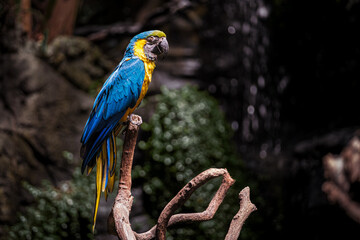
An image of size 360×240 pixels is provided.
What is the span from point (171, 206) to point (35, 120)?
5.25 feet

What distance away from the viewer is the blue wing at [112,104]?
1.13 meters

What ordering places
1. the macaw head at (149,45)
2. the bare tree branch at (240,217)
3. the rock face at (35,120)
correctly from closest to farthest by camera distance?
the bare tree branch at (240,217), the macaw head at (149,45), the rock face at (35,120)

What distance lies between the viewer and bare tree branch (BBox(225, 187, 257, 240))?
1.05 meters

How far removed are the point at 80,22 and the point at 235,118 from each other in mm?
1555

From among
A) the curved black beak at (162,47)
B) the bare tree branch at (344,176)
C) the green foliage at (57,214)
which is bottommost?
the green foliage at (57,214)

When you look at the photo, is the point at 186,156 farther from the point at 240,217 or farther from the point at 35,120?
the point at 240,217

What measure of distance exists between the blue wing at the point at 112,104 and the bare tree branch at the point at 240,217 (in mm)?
418

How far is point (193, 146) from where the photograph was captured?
255 centimetres

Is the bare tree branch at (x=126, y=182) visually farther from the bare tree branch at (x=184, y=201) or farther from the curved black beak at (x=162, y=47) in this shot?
the curved black beak at (x=162, y=47)

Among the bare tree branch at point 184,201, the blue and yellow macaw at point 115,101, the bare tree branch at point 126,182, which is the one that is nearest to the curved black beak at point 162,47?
the blue and yellow macaw at point 115,101

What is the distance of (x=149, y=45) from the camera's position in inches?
45.8

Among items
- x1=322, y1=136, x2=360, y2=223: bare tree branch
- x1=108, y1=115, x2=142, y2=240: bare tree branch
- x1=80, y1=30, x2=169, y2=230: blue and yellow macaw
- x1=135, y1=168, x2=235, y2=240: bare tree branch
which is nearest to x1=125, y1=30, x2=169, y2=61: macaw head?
x1=80, y1=30, x2=169, y2=230: blue and yellow macaw

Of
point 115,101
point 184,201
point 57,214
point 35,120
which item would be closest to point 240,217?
point 184,201

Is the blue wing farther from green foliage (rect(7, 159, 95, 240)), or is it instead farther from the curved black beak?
green foliage (rect(7, 159, 95, 240))
